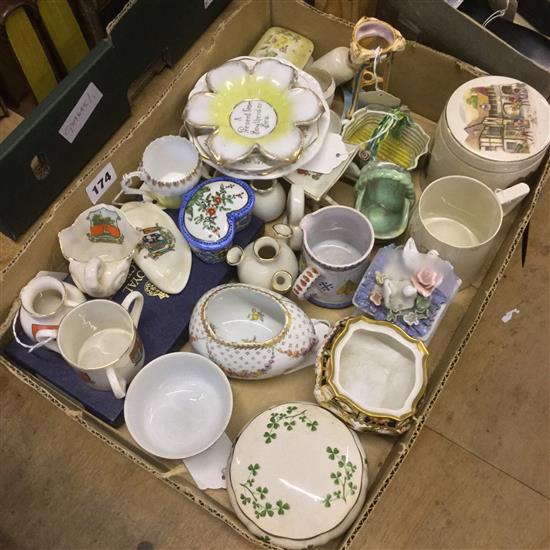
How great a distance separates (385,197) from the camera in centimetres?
96

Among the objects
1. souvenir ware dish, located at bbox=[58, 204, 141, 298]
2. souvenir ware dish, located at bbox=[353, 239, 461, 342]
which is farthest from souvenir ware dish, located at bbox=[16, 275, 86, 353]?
souvenir ware dish, located at bbox=[353, 239, 461, 342]

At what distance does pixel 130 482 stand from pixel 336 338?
16.5 inches

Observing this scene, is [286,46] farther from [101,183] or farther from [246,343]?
[246,343]

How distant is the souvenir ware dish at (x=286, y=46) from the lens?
3.42 feet

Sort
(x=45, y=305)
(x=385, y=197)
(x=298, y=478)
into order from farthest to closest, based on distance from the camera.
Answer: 1. (x=385, y=197)
2. (x=45, y=305)
3. (x=298, y=478)

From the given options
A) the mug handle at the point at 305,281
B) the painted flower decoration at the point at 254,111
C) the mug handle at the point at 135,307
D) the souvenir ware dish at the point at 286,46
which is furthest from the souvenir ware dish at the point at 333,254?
the souvenir ware dish at the point at 286,46

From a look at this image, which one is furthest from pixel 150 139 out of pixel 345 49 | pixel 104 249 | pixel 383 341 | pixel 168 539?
pixel 168 539

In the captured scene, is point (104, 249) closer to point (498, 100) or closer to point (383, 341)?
point (383, 341)

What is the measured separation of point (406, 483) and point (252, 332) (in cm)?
37

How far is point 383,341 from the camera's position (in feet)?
2.72

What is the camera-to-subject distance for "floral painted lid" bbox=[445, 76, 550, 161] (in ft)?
2.86

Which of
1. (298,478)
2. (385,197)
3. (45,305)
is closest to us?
(298,478)

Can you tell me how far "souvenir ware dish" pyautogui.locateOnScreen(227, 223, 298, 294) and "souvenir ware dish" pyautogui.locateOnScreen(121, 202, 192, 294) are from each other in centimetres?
7

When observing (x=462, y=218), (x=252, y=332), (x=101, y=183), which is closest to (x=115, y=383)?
(x=252, y=332)
